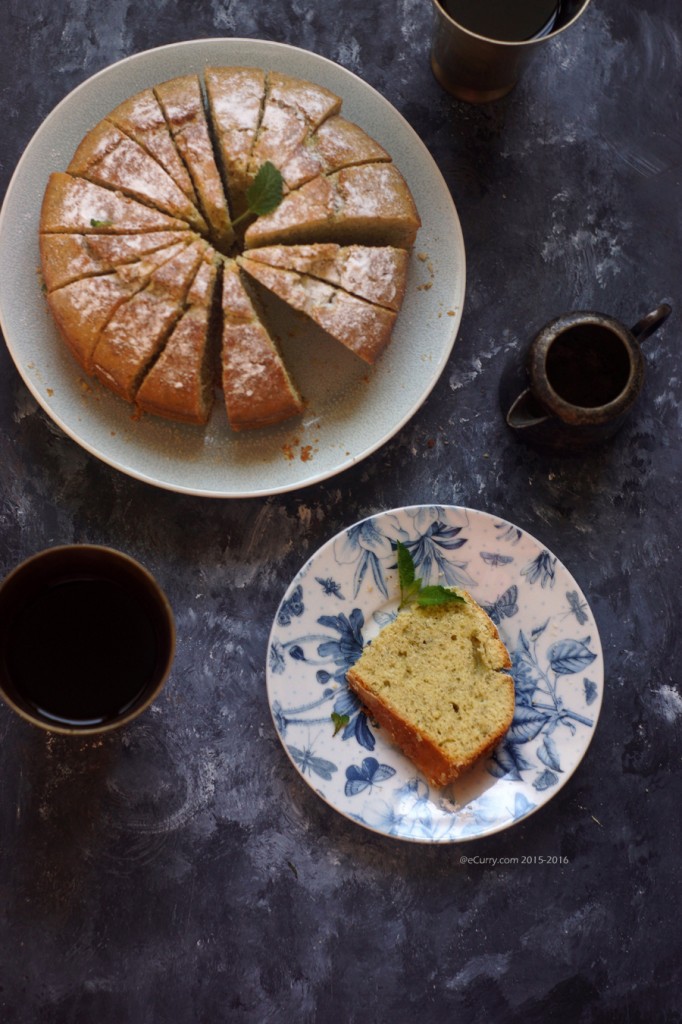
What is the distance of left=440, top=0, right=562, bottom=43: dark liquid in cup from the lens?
115 inches

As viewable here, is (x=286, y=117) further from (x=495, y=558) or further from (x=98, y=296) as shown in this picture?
(x=495, y=558)

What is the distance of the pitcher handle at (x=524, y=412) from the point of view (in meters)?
2.95

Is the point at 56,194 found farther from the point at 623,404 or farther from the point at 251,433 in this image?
the point at 623,404

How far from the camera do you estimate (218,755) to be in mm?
3074

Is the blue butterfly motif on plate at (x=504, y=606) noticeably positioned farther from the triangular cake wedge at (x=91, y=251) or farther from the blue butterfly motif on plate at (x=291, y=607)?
the triangular cake wedge at (x=91, y=251)

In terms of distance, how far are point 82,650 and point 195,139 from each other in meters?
1.64

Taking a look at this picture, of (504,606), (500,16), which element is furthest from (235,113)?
(504,606)

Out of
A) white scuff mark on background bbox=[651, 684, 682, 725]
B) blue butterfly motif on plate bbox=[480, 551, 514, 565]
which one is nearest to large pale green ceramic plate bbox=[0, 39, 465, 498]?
blue butterfly motif on plate bbox=[480, 551, 514, 565]

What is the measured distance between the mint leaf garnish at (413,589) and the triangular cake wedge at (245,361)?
644 mm

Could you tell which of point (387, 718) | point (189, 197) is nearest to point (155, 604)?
point (387, 718)

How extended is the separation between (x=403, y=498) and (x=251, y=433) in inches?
22.7

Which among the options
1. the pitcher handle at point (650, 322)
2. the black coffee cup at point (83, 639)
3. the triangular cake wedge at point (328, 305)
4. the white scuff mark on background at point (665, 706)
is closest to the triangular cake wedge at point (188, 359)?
the triangular cake wedge at point (328, 305)

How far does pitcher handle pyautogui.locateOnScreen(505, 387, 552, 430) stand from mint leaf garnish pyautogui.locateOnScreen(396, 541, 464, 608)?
0.55m

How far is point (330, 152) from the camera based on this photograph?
2.89 m
